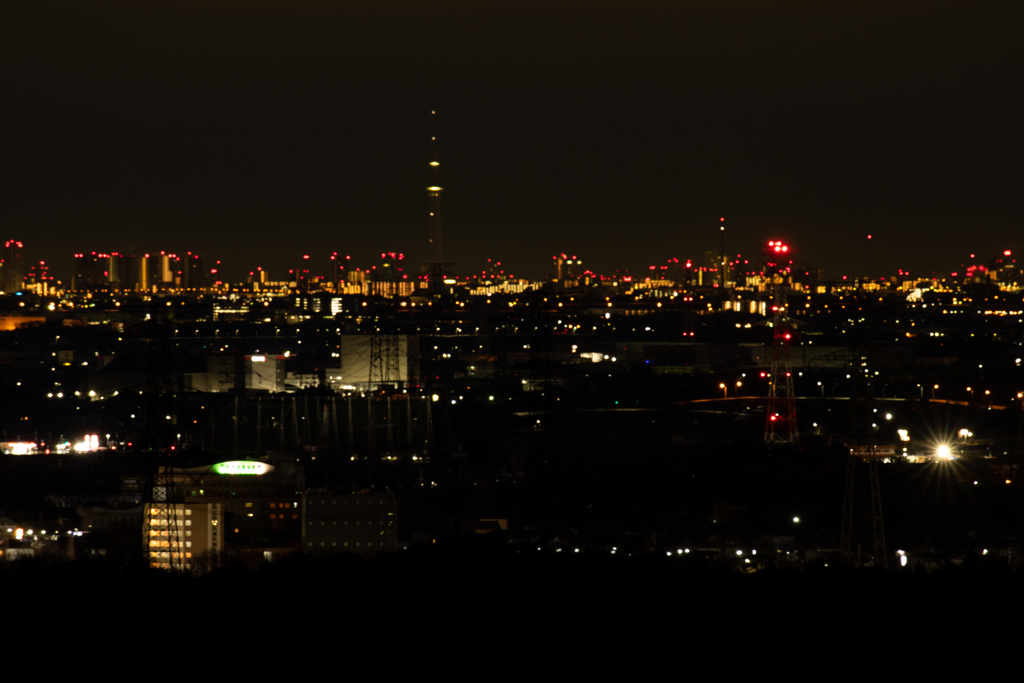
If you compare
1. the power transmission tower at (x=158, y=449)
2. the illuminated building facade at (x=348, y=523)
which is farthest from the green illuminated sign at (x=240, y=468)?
the power transmission tower at (x=158, y=449)

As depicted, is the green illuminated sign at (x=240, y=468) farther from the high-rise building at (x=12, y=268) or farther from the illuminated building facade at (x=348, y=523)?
the high-rise building at (x=12, y=268)

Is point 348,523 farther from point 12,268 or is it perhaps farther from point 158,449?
point 12,268

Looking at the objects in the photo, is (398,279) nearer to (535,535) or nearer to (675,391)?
(675,391)

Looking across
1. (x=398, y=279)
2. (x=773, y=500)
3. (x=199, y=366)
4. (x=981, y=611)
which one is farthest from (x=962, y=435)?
(x=398, y=279)

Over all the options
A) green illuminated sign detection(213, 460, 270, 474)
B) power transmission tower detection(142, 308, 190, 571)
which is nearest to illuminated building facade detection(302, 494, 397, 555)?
power transmission tower detection(142, 308, 190, 571)

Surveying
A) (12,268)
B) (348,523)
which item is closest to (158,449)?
(348,523)

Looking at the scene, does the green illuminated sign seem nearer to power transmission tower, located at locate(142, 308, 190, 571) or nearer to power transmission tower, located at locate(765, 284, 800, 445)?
power transmission tower, located at locate(142, 308, 190, 571)

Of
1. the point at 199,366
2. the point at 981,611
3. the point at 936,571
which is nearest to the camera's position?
the point at 981,611

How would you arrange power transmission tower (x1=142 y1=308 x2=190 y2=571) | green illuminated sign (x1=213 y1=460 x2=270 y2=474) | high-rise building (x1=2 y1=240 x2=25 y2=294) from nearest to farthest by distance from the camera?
power transmission tower (x1=142 y1=308 x2=190 y2=571) < green illuminated sign (x1=213 y1=460 x2=270 y2=474) < high-rise building (x1=2 y1=240 x2=25 y2=294)
